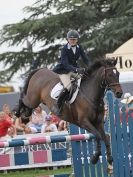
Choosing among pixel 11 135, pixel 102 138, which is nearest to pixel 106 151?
pixel 102 138

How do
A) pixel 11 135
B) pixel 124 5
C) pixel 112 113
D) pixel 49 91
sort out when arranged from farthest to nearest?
1. pixel 124 5
2. pixel 11 135
3. pixel 49 91
4. pixel 112 113

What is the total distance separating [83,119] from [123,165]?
1.56 m

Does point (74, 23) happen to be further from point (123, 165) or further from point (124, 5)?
point (123, 165)

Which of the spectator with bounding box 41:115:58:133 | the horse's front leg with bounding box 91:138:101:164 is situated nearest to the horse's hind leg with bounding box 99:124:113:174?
the horse's front leg with bounding box 91:138:101:164

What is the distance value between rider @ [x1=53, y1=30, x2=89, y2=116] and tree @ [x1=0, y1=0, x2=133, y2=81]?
19841 millimetres

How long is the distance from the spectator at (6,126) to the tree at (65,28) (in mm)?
16265

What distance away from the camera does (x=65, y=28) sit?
1288 inches

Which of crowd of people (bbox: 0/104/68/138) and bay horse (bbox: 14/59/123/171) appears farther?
crowd of people (bbox: 0/104/68/138)

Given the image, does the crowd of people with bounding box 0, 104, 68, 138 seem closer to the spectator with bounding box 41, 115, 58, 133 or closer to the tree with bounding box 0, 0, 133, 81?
the spectator with bounding box 41, 115, 58, 133

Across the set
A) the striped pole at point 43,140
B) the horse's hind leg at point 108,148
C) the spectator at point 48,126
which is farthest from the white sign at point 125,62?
the striped pole at point 43,140

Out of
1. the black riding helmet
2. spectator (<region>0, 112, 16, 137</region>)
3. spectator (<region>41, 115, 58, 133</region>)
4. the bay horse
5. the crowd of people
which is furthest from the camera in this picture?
spectator (<region>41, 115, 58, 133</region>)

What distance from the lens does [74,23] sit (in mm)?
32938

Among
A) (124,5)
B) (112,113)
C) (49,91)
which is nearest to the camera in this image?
(112,113)

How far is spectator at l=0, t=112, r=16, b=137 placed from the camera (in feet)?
46.0
